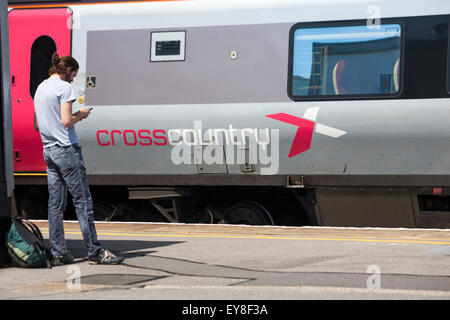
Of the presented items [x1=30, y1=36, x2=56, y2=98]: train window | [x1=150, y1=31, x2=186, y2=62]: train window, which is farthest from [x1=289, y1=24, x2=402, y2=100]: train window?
[x1=30, y1=36, x2=56, y2=98]: train window

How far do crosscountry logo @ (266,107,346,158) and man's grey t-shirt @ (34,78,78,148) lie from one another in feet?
12.7

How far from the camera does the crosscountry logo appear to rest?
1027 cm

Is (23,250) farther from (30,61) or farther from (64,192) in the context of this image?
(30,61)

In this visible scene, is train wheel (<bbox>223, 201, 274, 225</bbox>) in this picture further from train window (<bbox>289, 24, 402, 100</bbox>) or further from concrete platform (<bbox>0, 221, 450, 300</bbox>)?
train window (<bbox>289, 24, 402, 100</bbox>)

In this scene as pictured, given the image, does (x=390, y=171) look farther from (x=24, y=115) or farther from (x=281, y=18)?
(x=24, y=115)

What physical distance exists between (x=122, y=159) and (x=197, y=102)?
133 cm

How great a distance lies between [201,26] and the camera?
422 inches

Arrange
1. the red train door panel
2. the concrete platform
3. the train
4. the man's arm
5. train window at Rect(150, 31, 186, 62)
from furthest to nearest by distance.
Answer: the red train door panel → train window at Rect(150, 31, 186, 62) → the train → the man's arm → the concrete platform

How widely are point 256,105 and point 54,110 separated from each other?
389 centimetres

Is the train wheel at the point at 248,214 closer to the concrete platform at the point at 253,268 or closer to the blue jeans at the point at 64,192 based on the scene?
the concrete platform at the point at 253,268

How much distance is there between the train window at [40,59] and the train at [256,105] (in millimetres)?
20

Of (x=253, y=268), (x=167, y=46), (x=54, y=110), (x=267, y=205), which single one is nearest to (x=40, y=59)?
(x=167, y=46)
